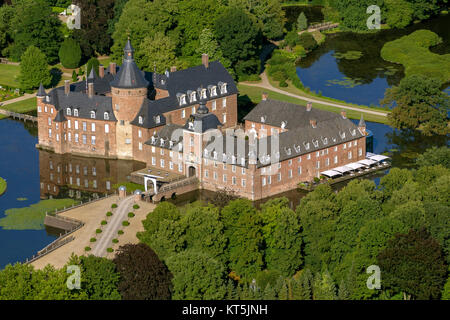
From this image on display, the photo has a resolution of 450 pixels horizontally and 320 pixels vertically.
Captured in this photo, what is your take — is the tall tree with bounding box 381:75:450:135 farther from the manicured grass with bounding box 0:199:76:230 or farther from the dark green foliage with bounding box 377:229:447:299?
the dark green foliage with bounding box 377:229:447:299

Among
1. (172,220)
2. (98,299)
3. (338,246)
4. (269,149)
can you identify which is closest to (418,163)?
(269,149)

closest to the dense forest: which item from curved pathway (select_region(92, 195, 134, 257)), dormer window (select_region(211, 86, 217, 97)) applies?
curved pathway (select_region(92, 195, 134, 257))

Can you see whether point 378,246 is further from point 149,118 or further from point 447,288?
point 149,118

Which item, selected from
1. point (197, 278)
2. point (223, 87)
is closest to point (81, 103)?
point (223, 87)

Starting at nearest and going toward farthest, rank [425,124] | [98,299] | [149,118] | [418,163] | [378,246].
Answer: [98,299], [378,246], [418,163], [149,118], [425,124]

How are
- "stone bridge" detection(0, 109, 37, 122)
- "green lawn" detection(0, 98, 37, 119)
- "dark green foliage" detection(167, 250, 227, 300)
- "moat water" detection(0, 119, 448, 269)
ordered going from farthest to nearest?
"green lawn" detection(0, 98, 37, 119) → "stone bridge" detection(0, 109, 37, 122) → "moat water" detection(0, 119, 448, 269) → "dark green foliage" detection(167, 250, 227, 300)

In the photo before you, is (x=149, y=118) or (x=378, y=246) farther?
(x=149, y=118)
